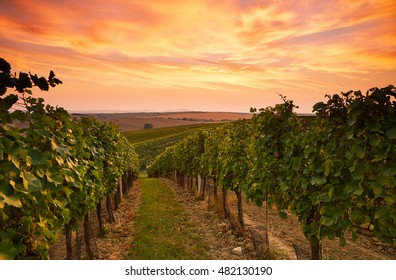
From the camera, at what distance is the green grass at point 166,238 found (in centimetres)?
781

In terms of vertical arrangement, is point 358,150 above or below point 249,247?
above

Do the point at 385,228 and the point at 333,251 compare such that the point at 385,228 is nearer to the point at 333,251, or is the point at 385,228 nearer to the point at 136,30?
the point at 333,251

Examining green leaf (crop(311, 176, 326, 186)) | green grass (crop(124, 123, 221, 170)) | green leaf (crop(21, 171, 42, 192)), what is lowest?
green grass (crop(124, 123, 221, 170))

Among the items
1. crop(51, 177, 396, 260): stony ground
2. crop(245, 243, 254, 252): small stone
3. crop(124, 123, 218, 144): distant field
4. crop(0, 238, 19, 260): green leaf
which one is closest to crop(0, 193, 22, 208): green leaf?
crop(0, 238, 19, 260): green leaf

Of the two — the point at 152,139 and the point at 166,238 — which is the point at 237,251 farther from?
the point at 152,139

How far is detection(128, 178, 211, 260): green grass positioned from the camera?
7.81 metres

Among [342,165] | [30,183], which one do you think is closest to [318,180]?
[342,165]

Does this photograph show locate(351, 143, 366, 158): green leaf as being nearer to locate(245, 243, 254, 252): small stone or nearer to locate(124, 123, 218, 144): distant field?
locate(245, 243, 254, 252): small stone

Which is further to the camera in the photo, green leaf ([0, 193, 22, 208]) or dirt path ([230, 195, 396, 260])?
dirt path ([230, 195, 396, 260])

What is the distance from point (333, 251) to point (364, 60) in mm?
5136

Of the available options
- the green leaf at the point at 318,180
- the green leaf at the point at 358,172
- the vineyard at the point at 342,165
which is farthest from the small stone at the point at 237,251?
the green leaf at the point at 358,172

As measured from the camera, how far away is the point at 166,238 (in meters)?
9.27

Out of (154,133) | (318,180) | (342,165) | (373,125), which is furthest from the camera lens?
(154,133)
